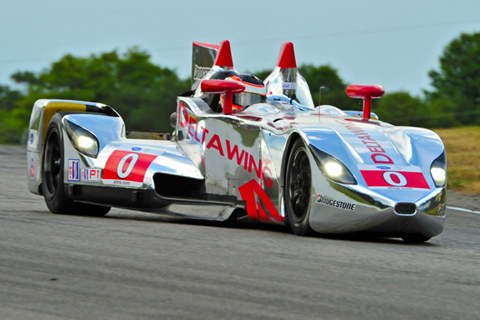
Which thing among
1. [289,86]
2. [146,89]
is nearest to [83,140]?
[289,86]

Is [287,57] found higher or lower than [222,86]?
higher

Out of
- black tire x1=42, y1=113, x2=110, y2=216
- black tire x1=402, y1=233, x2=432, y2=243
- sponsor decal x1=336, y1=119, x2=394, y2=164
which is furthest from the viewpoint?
black tire x1=42, y1=113, x2=110, y2=216

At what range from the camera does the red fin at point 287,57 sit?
9055 mm

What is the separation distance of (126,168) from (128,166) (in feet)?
0.09

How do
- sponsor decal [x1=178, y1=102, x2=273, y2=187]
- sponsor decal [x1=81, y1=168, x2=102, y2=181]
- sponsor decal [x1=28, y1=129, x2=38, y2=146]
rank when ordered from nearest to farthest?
sponsor decal [x1=178, y1=102, x2=273, y2=187] → sponsor decal [x1=81, y1=168, x2=102, y2=181] → sponsor decal [x1=28, y1=129, x2=38, y2=146]

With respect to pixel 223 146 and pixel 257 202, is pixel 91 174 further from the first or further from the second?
pixel 257 202

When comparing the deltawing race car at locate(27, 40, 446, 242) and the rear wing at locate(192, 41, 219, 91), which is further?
the rear wing at locate(192, 41, 219, 91)

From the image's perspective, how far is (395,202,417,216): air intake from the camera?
5.89 metres

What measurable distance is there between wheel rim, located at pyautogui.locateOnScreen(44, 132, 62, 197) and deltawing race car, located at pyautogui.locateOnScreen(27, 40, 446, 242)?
0.01 m

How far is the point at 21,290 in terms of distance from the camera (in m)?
3.94

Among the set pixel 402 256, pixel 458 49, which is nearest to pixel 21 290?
pixel 402 256

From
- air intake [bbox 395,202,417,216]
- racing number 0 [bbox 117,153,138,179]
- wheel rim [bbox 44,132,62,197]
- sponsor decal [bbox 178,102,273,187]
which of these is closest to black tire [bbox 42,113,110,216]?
wheel rim [bbox 44,132,62,197]

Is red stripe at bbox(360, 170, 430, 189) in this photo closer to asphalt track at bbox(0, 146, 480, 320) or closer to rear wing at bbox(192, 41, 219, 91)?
asphalt track at bbox(0, 146, 480, 320)

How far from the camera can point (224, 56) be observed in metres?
9.19
